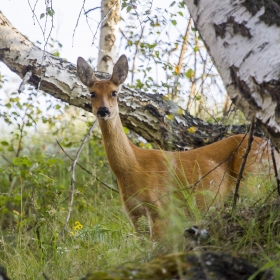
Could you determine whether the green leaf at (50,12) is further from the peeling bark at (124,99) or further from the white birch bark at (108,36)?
the white birch bark at (108,36)

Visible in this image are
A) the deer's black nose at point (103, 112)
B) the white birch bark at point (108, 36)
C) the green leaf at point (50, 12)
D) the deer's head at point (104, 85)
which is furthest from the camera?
the white birch bark at point (108, 36)

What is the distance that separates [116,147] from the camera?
555cm

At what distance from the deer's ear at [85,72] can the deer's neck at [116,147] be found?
1.65ft

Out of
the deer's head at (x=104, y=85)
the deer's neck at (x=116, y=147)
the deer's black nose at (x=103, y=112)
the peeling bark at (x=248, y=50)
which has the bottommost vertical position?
the peeling bark at (x=248, y=50)

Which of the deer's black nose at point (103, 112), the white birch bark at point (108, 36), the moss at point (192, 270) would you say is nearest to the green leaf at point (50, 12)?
the deer's black nose at point (103, 112)

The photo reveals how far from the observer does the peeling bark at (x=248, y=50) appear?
2.57 metres

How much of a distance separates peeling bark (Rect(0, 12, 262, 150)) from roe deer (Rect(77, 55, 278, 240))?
8.3 inches

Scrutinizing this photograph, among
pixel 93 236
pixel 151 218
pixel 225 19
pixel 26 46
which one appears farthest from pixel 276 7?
pixel 26 46

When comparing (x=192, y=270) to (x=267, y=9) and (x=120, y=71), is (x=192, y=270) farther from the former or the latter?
(x=120, y=71)

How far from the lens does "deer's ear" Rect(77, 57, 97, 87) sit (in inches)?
229

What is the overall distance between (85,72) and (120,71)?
1.14 feet

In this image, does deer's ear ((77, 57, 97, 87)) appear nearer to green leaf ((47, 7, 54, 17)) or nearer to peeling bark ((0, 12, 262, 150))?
peeling bark ((0, 12, 262, 150))

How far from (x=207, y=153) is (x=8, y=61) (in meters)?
2.17

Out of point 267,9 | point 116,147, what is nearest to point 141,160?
point 116,147
